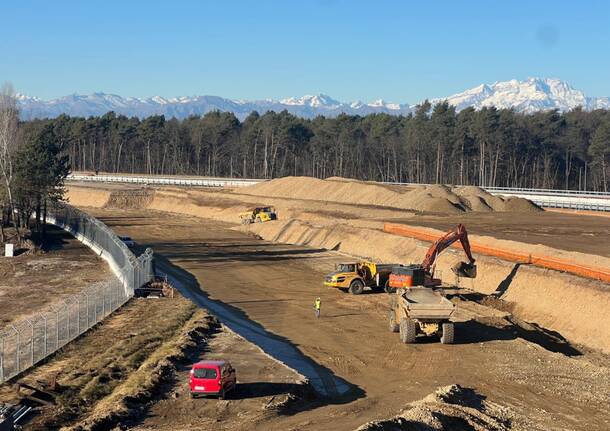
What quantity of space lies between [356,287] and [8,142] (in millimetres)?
43055

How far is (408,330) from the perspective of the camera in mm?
33656

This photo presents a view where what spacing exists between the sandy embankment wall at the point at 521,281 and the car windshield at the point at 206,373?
19.5 meters

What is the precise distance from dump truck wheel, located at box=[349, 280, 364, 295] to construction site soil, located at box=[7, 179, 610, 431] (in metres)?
0.62

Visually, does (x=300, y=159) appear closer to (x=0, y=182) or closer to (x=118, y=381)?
(x=0, y=182)

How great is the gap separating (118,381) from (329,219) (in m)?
56.1

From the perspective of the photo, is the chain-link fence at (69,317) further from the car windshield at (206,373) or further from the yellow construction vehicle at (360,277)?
the yellow construction vehicle at (360,277)

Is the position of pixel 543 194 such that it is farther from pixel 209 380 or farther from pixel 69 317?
pixel 209 380

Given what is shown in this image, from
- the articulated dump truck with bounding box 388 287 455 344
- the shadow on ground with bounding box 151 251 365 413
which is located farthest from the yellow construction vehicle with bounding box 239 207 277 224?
the articulated dump truck with bounding box 388 287 455 344

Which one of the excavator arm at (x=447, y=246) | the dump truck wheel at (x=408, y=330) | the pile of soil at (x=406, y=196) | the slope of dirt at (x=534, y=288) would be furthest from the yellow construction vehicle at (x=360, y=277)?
the pile of soil at (x=406, y=196)

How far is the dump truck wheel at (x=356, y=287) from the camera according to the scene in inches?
1823

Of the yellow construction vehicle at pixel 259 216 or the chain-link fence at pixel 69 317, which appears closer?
the chain-link fence at pixel 69 317

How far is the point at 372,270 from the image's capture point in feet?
153

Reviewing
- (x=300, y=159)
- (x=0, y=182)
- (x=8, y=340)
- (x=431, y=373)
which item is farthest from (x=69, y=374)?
(x=300, y=159)

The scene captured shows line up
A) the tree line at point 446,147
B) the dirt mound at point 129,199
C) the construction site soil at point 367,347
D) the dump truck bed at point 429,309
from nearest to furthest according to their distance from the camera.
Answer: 1. the construction site soil at point 367,347
2. the dump truck bed at point 429,309
3. the dirt mound at point 129,199
4. the tree line at point 446,147
